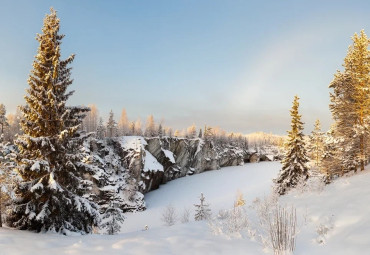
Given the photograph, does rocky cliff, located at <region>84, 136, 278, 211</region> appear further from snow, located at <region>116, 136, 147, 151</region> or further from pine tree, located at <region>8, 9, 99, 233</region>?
pine tree, located at <region>8, 9, 99, 233</region>

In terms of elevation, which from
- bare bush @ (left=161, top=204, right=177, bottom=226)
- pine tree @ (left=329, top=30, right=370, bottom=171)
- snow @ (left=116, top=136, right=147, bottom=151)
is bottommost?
bare bush @ (left=161, top=204, right=177, bottom=226)

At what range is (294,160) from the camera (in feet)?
85.9

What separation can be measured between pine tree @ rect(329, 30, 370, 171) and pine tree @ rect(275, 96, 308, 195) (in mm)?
4553

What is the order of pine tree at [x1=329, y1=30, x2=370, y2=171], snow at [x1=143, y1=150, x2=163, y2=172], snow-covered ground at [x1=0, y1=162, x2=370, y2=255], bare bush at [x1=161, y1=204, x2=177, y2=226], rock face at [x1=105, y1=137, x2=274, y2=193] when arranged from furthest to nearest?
snow at [x1=143, y1=150, x2=163, y2=172]
rock face at [x1=105, y1=137, x2=274, y2=193]
bare bush at [x1=161, y1=204, x2=177, y2=226]
pine tree at [x1=329, y1=30, x2=370, y2=171]
snow-covered ground at [x1=0, y1=162, x2=370, y2=255]

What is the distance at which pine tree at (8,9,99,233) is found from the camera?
452 inches

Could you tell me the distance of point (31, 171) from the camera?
11734 mm

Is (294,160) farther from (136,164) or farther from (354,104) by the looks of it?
(136,164)

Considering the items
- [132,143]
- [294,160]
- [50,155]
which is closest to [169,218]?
[294,160]

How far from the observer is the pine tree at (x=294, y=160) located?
25922 mm

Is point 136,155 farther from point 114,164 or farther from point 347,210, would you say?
point 347,210

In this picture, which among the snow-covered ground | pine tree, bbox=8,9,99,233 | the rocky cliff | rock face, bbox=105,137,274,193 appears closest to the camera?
the snow-covered ground

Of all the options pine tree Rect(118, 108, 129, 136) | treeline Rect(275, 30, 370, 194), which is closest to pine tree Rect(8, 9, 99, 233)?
treeline Rect(275, 30, 370, 194)

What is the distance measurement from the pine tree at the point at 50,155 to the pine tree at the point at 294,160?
19.8 meters

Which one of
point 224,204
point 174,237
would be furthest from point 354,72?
point 224,204
